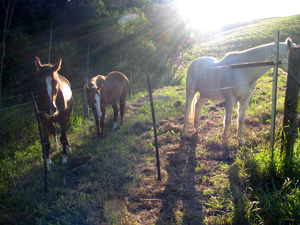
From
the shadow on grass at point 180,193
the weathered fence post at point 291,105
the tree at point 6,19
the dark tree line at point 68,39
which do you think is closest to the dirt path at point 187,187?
the shadow on grass at point 180,193

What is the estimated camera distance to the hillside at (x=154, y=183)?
255 centimetres

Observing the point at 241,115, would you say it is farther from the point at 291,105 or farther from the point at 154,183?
the point at 154,183

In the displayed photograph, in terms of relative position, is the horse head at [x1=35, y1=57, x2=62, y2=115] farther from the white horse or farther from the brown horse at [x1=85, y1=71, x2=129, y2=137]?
the white horse

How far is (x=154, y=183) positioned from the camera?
11.0 ft

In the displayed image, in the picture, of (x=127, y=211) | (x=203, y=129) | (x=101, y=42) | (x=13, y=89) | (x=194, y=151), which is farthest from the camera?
(x=101, y=42)

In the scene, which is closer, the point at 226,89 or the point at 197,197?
the point at 197,197

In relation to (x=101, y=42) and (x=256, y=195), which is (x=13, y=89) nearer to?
(x=101, y=42)

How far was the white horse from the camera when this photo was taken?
3.79 m

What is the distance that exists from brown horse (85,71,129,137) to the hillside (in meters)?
0.89

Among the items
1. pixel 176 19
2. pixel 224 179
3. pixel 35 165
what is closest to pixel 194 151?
pixel 224 179

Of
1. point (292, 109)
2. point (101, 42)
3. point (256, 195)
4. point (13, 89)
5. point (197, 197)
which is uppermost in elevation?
point (101, 42)

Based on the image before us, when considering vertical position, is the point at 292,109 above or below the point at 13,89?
below

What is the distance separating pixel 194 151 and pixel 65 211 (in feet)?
9.38

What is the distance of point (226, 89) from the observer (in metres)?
4.28
